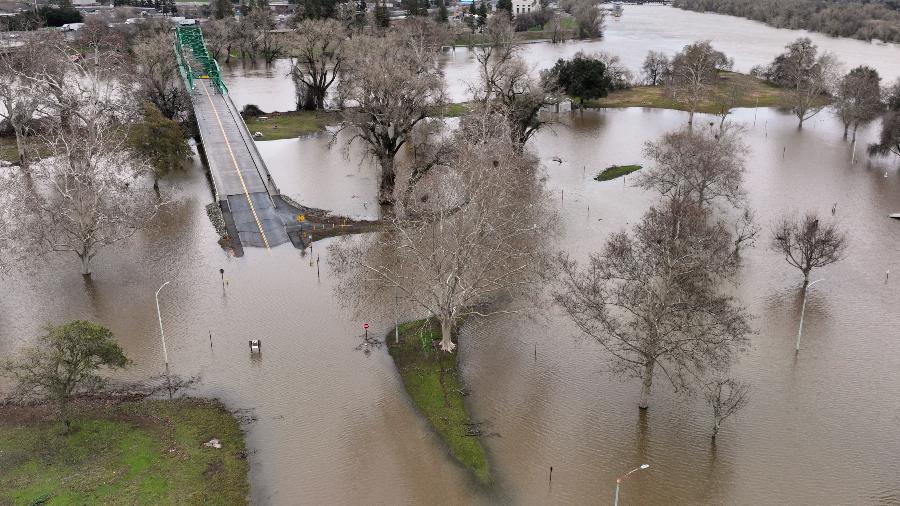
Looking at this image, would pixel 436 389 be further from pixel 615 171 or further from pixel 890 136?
pixel 890 136

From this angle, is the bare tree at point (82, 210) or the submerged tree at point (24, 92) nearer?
the bare tree at point (82, 210)

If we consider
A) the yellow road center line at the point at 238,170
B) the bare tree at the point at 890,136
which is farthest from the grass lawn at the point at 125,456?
the bare tree at the point at 890,136

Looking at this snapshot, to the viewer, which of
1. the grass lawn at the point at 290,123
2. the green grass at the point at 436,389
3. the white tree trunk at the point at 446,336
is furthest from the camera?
the grass lawn at the point at 290,123

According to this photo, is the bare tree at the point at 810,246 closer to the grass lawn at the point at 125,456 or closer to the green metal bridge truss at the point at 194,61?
the grass lawn at the point at 125,456

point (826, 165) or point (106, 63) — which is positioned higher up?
point (106, 63)

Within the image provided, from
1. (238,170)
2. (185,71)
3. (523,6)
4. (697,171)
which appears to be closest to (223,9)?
(185,71)

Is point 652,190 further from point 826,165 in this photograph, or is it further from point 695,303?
point 695,303

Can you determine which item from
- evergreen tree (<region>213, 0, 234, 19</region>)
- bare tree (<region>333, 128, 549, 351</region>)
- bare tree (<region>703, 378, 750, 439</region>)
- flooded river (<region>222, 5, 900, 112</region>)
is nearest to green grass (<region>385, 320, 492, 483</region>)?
bare tree (<region>333, 128, 549, 351</region>)

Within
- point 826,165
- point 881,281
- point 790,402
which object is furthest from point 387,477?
point 826,165
